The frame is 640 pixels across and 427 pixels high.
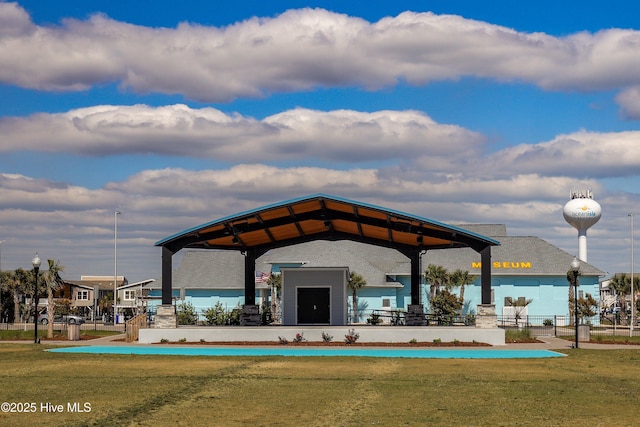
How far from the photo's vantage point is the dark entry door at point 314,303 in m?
51.6

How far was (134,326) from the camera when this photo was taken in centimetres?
4497

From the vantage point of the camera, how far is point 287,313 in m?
51.6

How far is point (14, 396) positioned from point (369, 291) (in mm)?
54786

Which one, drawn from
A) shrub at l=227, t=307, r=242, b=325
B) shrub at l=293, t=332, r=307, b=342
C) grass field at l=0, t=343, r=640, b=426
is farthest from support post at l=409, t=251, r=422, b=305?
grass field at l=0, t=343, r=640, b=426

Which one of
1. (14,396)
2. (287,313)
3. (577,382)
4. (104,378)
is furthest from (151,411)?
(287,313)

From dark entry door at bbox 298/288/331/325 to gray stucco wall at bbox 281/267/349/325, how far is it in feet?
1.11

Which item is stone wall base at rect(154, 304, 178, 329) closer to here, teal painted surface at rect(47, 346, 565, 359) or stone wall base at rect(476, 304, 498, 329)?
teal painted surface at rect(47, 346, 565, 359)

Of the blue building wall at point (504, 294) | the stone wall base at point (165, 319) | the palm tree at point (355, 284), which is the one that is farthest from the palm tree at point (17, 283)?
the stone wall base at point (165, 319)

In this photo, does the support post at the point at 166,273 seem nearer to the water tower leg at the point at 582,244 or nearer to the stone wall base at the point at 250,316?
the stone wall base at the point at 250,316

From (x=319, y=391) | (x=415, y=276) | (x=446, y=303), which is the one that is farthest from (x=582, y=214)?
(x=319, y=391)

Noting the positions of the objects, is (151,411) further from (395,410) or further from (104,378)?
(104,378)

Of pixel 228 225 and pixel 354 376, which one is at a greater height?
pixel 228 225

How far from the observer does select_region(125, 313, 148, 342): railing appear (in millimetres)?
44094

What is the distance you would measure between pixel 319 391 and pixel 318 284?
29.3m
